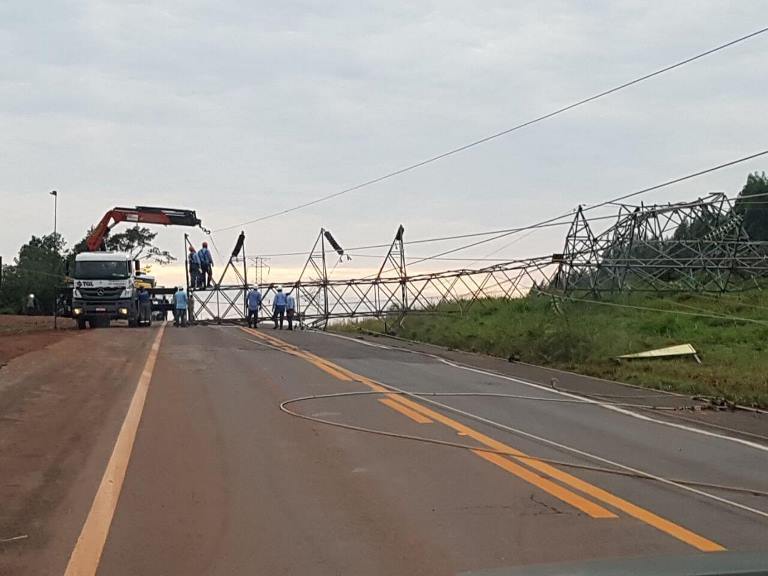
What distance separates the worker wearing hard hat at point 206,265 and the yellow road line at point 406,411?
100 ft

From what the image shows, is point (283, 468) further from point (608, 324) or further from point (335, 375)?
point (608, 324)

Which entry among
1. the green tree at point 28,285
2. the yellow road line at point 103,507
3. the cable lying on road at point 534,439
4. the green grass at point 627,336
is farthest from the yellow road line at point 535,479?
the green tree at point 28,285

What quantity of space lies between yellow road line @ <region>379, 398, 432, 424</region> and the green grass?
5.65 metres

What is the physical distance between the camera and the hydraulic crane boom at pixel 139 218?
43.4 m

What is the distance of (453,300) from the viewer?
35.1 metres

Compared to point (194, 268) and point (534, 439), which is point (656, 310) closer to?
point (534, 439)

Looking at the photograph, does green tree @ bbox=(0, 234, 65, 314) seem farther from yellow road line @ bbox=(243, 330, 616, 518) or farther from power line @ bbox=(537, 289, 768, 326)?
yellow road line @ bbox=(243, 330, 616, 518)

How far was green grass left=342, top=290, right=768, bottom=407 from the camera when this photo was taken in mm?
17844

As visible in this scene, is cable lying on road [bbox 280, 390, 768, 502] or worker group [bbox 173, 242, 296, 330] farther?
worker group [bbox 173, 242, 296, 330]

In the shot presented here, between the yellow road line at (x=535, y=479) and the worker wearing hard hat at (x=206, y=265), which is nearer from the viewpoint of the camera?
the yellow road line at (x=535, y=479)

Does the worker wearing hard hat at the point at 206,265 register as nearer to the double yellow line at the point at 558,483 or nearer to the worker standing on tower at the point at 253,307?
the worker standing on tower at the point at 253,307

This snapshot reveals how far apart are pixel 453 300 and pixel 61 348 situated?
15.8 meters

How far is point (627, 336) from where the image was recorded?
76.7ft

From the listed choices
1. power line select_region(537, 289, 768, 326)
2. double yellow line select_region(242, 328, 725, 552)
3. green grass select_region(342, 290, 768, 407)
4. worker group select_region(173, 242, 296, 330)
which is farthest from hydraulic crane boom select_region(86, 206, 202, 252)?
double yellow line select_region(242, 328, 725, 552)
